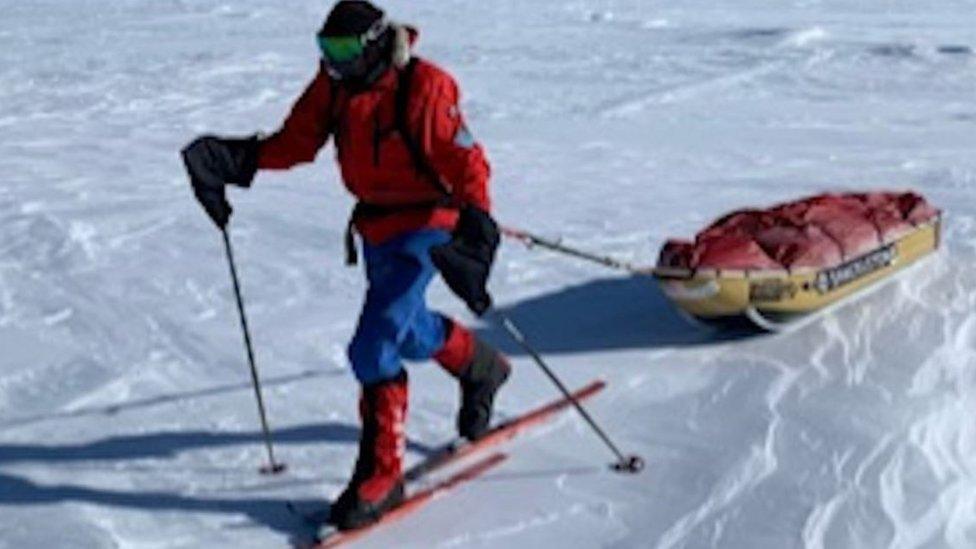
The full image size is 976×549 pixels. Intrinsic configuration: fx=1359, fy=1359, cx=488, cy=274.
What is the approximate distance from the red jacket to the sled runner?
1647 millimetres

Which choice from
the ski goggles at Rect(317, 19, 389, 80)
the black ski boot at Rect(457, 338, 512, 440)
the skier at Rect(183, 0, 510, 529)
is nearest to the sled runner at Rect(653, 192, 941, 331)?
the black ski boot at Rect(457, 338, 512, 440)

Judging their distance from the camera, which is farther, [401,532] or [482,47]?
[482,47]

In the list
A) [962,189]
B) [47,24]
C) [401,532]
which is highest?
[401,532]

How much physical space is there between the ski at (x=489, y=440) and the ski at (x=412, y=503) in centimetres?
8

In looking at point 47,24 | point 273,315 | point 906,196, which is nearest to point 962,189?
point 906,196

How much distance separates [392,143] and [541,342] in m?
2.09

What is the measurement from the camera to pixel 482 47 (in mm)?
17250

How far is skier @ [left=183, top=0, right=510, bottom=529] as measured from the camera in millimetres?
3900

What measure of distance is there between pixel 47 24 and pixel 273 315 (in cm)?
1645

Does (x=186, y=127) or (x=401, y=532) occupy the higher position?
(x=401, y=532)

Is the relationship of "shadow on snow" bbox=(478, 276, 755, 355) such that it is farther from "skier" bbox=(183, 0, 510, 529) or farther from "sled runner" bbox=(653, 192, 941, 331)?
"skier" bbox=(183, 0, 510, 529)

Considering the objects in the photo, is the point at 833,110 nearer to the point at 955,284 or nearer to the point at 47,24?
the point at 955,284

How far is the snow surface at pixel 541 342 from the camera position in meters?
4.18

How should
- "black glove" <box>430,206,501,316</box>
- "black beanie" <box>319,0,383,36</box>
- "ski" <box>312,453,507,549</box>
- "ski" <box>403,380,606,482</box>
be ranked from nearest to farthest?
"black glove" <box>430,206,501,316</box>
"black beanie" <box>319,0,383,36</box>
"ski" <box>312,453,507,549</box>
"ski" <box>403,380,606,482</box>
